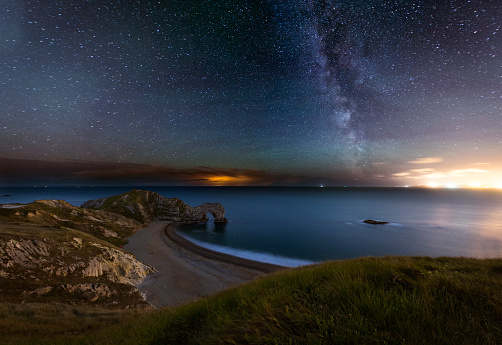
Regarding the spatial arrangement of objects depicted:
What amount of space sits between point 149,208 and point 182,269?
41.1 m

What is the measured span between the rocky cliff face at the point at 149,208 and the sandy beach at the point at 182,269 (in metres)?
14.7

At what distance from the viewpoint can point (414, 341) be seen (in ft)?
8.83

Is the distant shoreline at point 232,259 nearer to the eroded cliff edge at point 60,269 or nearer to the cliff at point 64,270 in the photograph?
the cliff at point 64,270

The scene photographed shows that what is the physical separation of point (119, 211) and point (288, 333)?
64.0 meters

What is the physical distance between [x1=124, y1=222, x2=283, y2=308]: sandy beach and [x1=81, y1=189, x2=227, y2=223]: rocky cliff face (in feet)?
48.1

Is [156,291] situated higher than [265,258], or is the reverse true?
[156,291]

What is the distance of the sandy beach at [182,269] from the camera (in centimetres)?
2036

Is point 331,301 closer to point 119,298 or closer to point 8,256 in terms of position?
point 119,298

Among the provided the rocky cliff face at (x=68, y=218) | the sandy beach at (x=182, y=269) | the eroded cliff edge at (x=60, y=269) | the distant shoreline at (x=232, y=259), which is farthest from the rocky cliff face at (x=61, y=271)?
the distant shoreline at (x=232, y=259)

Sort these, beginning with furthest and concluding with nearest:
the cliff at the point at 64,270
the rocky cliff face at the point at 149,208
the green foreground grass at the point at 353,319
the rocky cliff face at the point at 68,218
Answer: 1. the rocky cliff face at the point at 149,208
2. the rocky cliff face at the point at 68,218
3. the cliff at the point at 64,270
4. the green foreground grass at the point at 353,319

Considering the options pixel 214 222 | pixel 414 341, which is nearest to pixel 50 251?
pixel 414 341

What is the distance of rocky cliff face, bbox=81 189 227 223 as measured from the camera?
56.0 metres

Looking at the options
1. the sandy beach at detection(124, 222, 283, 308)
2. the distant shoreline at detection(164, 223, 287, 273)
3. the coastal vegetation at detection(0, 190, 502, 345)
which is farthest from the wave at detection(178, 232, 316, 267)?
the coastal vegetation at detection(0, 190, 502, 345)

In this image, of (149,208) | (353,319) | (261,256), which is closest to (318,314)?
(353,319)
